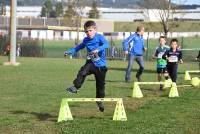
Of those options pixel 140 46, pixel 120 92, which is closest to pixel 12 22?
pixel 140 46

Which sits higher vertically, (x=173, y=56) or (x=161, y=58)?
(x=173, y=56)

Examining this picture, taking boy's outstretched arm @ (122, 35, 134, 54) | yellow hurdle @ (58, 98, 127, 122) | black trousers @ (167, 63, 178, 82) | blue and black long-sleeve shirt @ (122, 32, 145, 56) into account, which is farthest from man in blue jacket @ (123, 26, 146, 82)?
yellow hurdle @ (58, 98, 127, 122)

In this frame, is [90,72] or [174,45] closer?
[90,72]

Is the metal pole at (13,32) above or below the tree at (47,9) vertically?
below

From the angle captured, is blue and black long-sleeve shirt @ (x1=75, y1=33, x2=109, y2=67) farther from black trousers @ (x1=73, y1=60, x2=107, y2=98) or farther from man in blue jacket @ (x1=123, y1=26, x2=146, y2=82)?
man in blue jacket @ (x1=123, y1=26, x2=146, y2=82)

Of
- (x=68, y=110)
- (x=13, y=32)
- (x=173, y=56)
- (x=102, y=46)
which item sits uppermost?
(x=13, y=32)

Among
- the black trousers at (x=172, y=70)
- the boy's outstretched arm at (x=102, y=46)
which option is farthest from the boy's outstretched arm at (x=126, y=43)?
the boy's outstretched arm at (x=102, y=46)

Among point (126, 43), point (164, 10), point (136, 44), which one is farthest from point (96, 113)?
point (164, 10)

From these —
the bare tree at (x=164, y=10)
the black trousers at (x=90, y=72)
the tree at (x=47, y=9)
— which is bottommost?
the black trousers at (x=90, y=72)

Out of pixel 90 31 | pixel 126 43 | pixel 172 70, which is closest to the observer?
pixel 90 31

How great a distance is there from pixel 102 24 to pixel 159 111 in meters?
112

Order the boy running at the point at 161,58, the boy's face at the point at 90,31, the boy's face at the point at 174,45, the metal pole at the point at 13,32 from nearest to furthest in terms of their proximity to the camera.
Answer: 1. the boy's face at the point at 90,31
2. the boy's face at the point at 174,45
3. the boy running at the point at 161,58
4. the metal pole at the point at 13,32

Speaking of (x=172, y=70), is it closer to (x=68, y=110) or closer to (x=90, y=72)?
(x=90, y=72)

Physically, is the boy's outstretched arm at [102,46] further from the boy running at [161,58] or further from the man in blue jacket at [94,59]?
the boy running at [161,58]
